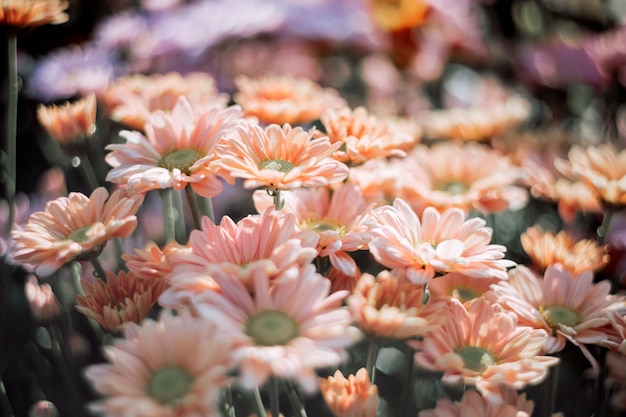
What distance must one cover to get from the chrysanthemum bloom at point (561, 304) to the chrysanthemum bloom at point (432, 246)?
1.4 inches

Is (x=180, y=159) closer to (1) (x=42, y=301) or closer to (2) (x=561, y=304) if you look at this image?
(1) (x=42, y=301)

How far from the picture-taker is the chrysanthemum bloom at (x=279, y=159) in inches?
19.7

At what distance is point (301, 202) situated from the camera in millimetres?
600

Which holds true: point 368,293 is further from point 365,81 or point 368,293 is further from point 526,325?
point 365,81

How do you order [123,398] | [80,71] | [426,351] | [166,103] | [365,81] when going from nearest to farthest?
[123,398]
[426,351]
[166,103]
[80,71]
[365,81]

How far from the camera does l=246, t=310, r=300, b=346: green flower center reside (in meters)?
0.42

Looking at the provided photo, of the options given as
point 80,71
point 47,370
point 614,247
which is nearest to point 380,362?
point 614,247

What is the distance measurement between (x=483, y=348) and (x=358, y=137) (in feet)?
0.81

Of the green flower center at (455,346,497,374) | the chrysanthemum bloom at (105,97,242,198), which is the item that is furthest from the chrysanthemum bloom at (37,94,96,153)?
the green flower center at (455,346,497,374)

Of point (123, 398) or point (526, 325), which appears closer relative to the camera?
point (123, 398)

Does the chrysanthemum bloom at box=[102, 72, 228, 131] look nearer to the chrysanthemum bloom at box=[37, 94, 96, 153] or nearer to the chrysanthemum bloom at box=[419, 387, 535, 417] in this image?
the chrysanthemum bloom at box=[37, 94, 96, 153]

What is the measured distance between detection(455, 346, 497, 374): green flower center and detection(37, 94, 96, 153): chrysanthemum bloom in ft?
1.57

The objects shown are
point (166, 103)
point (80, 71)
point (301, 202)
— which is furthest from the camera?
point (80, 71)

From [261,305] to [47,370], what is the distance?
0.49m
